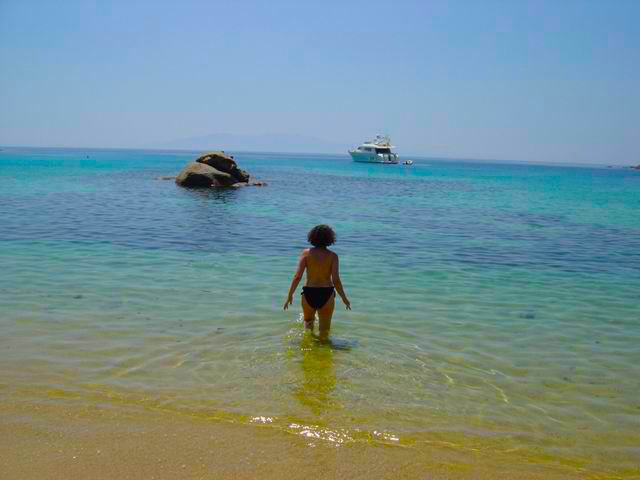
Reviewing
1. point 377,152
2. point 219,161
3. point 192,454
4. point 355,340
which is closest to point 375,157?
point 377,152

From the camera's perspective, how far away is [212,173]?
35.8 metres

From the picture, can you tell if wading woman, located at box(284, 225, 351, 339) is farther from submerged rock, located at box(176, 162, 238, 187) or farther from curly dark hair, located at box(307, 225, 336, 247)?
submerged rock, located at box(176, 162, 238, 187)

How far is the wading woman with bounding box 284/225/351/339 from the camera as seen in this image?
24.5 ft

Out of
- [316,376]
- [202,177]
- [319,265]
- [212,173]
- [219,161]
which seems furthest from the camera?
[219,161]

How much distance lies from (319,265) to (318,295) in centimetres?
41

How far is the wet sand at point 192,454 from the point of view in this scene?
13.5 ft

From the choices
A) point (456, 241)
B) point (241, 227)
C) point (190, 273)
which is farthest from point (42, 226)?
point (456, 241)

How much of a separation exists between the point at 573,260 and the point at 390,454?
477 inches

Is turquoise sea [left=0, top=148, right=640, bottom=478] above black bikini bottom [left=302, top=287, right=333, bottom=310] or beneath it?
beneath

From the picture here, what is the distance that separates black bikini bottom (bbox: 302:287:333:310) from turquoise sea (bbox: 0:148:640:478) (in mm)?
499

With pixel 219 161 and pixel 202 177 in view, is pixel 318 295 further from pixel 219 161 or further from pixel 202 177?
pixel 219 161

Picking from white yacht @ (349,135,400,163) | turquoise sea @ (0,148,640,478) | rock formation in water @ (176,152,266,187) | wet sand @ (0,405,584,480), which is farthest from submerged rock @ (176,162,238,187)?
white yacht @ (349,135,400,163)

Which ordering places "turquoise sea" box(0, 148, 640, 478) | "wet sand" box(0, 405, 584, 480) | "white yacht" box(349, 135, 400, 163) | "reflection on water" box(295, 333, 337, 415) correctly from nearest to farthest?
"wet sand" box(0, 405, 584, 480) → "turquoise sea" box(0, 148, 640, 478) → "reflection on water" box(295, 333, 337, 415) → "white yacht" box(349, 135, 400, 163)

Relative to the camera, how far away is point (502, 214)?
2778 cm
